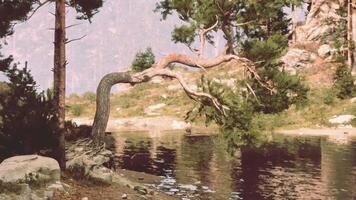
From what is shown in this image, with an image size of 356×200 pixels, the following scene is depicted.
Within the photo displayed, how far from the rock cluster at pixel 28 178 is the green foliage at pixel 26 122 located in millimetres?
1385

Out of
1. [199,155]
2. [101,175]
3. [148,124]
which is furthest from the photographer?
[148,124]

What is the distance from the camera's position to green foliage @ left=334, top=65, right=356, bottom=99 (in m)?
69.8

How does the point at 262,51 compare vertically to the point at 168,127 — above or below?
above

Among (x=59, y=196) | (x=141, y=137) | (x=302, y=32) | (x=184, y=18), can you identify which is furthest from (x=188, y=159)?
(x=302, y=32)

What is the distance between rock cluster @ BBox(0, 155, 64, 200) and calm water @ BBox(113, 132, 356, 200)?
9.54m

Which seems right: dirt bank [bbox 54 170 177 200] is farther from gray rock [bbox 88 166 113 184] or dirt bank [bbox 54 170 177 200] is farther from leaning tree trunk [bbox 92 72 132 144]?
leaning tree trunk [bbox 92 72 132 144]

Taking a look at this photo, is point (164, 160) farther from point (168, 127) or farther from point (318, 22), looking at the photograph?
point (318, 22)

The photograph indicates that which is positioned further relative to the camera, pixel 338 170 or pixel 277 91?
pixel 338 170

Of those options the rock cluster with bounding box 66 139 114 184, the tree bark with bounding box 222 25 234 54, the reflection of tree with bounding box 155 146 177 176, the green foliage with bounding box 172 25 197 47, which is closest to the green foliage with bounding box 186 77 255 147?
the tree bark with bounding box 222 25 234 54

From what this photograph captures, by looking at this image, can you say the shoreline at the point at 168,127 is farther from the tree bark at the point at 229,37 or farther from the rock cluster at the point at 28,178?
the rock cluster at the point at 28,178

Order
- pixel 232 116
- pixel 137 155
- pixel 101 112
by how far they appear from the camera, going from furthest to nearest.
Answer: pixel 137 155
pixel 232 116
pixel 101 112

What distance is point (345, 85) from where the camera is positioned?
7006 cm

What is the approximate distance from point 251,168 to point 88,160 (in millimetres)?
16867

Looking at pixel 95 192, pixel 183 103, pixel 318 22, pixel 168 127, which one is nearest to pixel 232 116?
pixel 95 192
